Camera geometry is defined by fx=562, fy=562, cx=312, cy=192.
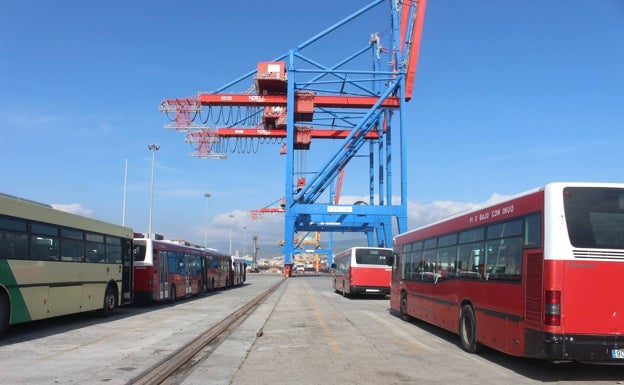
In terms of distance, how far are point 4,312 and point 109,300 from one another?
5.95 metres

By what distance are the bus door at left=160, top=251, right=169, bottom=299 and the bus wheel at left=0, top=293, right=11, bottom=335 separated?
34.4 ft

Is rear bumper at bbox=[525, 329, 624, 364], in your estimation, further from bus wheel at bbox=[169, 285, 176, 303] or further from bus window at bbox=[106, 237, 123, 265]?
bus wheel at bbox=[169, 285, 176, 303]

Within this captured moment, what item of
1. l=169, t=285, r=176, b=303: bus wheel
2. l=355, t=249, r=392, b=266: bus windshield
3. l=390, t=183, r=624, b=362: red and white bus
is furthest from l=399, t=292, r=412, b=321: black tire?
l=169, t=285, r=176, b=303: bus wheel

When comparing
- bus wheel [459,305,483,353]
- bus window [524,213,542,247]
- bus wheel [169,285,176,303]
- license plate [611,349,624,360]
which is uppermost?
bus window [524,213,542,247]

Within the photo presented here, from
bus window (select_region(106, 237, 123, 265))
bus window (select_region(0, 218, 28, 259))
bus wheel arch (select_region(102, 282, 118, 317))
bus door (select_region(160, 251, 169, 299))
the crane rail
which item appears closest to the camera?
the crane rail

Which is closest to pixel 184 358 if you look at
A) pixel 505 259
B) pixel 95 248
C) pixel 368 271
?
pixel 505 259

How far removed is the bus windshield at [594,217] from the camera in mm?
7449

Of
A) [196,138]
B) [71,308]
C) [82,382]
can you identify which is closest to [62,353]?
[82,382]

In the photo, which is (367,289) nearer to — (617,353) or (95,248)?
(95,248)

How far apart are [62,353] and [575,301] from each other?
8.35 metres

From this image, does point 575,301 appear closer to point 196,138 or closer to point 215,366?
point 215,366

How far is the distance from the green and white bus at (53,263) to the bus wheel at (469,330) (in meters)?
8.89

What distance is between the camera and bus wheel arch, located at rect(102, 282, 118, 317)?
54.7 feet

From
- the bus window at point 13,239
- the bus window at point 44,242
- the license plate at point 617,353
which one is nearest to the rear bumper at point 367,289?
the bus window at point 44,242
